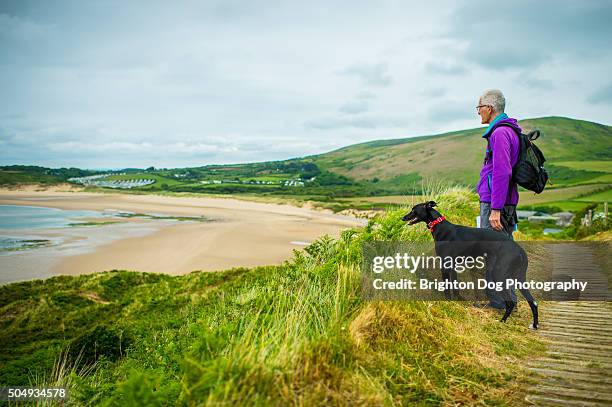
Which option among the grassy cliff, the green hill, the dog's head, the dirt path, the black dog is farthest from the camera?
the green hill

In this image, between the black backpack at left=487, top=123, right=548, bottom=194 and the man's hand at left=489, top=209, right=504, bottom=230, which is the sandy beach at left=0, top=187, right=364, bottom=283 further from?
the black backpack at left=487, top=123, right=548, bottom=194

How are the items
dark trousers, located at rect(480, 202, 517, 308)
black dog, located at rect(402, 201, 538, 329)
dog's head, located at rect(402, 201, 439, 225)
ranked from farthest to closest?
dog's head, located at rect(402, 201, 439, 225)
dark trousers, located at rect(480, 202, 517, 308)
black dog, located at rect(402, 201, 538, 329)

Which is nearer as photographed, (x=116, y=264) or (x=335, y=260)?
(x=335, y=260)

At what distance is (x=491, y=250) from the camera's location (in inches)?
187

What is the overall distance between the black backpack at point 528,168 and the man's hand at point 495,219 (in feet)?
1.37

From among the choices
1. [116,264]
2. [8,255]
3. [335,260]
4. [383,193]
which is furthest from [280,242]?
[383,193]

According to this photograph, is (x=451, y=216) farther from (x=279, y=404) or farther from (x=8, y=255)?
(x=8, y=255)

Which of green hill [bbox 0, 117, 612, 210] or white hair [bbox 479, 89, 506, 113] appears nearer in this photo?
white hair [bbox 479, 89, 506, 113]

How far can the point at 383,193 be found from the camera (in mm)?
98250

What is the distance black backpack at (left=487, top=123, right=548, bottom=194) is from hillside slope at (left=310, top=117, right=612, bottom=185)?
90.8 meters

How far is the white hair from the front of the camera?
4848mm

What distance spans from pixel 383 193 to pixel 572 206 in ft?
155

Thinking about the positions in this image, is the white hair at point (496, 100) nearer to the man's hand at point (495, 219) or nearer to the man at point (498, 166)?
the man at point (498, 166)

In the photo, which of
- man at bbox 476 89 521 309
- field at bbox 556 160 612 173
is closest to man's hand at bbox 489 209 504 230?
man at bbox 476 89 521 309
